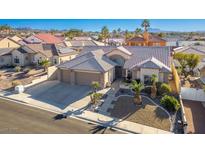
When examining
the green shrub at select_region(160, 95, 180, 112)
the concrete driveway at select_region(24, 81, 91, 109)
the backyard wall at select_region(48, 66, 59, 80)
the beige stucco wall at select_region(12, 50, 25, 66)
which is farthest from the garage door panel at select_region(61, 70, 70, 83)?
the beige stucco wall at select_region(12, 50, 25, 66)

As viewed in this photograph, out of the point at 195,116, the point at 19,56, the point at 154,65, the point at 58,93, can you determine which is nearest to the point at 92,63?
the point at 58,93

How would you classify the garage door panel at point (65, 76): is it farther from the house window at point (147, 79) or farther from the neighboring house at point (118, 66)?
the house window at point (147, 79)

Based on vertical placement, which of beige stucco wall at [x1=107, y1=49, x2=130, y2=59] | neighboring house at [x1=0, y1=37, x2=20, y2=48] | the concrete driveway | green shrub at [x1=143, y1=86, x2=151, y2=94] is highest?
neighboring house at [x1=0, y1=37, x2=20, y2=48]

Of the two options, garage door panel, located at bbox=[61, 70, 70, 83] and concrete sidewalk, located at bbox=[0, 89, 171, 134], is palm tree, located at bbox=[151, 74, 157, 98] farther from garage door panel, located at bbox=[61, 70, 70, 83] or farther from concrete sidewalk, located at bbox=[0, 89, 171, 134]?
garage door panel, located at bbox=[61, 70, 70, 83]

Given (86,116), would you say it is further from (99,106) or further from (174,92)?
(174,92)

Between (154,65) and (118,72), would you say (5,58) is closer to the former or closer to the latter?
(118,72)

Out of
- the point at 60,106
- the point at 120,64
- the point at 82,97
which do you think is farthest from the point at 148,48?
the point at 60,106
